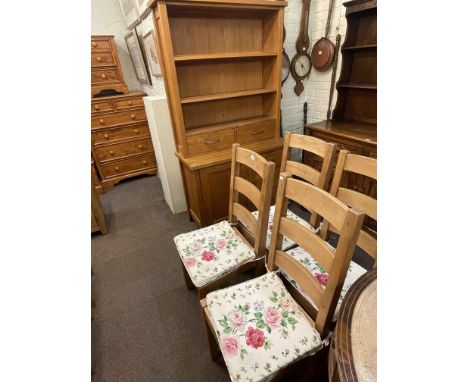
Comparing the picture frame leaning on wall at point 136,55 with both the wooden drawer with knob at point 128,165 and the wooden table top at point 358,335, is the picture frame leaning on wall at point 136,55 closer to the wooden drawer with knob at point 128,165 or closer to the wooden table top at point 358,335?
the wooden drawer with knob at point 128,165

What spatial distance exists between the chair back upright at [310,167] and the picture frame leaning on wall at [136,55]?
218 cm

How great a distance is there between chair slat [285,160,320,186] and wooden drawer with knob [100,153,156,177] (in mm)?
2331

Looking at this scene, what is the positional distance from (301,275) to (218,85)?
1690mm

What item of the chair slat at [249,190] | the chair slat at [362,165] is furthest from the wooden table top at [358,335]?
the chair slat at [249,190]

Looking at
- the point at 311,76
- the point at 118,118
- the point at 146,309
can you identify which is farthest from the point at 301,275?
the point at 118,118

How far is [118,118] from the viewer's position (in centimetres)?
287

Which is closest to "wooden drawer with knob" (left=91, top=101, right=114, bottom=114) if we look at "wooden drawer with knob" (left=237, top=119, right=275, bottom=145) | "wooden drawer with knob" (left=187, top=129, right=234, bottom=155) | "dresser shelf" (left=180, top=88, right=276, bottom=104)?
"dresser shelf" (left=180, top=88, right=276, bottom=104)

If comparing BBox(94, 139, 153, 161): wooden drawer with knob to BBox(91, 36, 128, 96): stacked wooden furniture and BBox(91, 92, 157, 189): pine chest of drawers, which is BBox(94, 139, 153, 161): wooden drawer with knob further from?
BBox(91, 36, 128, 96): stacked wooden furniture

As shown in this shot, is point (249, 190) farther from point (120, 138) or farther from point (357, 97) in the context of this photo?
point (120, 138)

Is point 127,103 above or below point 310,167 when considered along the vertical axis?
above

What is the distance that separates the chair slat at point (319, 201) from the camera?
79cm

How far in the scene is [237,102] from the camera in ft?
7.17
